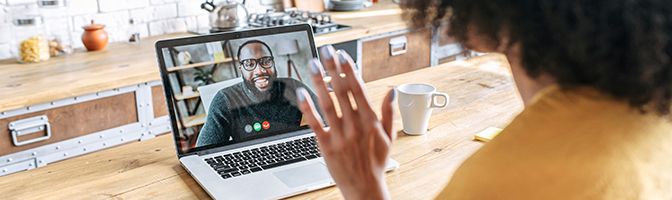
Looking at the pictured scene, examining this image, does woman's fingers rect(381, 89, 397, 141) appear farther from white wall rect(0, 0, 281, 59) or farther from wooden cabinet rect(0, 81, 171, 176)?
white wall rect(0, 0, 281, 59)

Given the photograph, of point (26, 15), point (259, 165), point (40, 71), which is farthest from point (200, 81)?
point (26, 15)

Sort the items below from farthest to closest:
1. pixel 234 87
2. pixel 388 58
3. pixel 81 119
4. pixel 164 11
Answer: pixel 388 58, pixel 164 11, pixel 81 119, pixel 234 87

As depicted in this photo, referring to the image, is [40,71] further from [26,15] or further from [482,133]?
[482,133]

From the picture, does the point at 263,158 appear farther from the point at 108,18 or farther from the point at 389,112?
the point at 108,18

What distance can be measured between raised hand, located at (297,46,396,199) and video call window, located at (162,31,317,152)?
501 millimetres

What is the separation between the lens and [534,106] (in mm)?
722

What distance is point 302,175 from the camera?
116cm

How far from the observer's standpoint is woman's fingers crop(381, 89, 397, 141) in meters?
0.77

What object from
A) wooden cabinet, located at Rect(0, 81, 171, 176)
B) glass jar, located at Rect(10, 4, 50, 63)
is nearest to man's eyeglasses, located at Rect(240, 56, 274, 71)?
wooden cabinet, located at Rect(0, 81, 171, 176)

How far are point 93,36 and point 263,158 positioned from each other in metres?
1.57

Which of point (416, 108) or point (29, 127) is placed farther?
point (29, 127)

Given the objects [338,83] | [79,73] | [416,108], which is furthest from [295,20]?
[338,83]

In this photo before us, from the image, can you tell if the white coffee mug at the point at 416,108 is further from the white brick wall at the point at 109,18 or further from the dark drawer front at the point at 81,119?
the white brick wall at the point at 109,18

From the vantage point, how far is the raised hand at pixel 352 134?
76 cm
